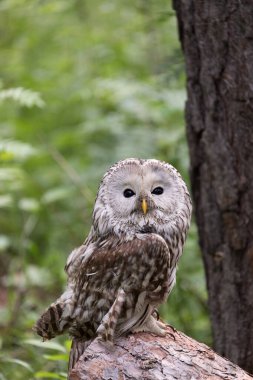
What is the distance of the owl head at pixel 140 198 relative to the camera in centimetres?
319

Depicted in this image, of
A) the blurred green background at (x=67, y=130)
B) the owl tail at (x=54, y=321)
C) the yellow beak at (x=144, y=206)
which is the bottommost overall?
the owl tail at (x=54, y=321)

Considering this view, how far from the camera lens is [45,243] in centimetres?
683

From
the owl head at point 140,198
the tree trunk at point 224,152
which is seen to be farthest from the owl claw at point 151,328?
the tree trunk at point 224,152

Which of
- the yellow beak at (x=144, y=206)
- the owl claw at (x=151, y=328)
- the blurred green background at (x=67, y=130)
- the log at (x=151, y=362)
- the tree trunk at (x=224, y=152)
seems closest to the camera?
the log at (x=151, y=362)

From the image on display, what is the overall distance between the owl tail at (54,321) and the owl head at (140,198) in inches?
15.3

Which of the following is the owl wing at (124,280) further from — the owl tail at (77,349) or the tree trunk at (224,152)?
the tree trunk at (224,152)

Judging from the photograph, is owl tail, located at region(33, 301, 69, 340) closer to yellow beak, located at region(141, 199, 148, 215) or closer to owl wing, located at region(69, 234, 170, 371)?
owl wing, located at region(69, 234, 170, 371)

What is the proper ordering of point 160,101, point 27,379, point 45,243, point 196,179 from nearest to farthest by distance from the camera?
1. point 196,179
2. point 27,379
3. point 160,101
4. point 45,243

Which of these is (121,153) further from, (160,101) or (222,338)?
(222,338)

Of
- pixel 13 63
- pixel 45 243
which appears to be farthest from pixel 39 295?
pixel 13 63

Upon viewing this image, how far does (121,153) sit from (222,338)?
8.19ft

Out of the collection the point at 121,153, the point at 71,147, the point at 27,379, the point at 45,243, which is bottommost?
the point at 27,379

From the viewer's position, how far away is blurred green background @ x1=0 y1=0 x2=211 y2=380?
16.7 ft

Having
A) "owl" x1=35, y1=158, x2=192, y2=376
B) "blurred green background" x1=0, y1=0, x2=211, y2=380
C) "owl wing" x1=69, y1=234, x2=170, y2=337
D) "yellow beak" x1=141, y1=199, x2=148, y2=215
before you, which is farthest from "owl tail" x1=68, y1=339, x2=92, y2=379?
"yellow beak" x1=141, y1=199, x2=148, y2=215
